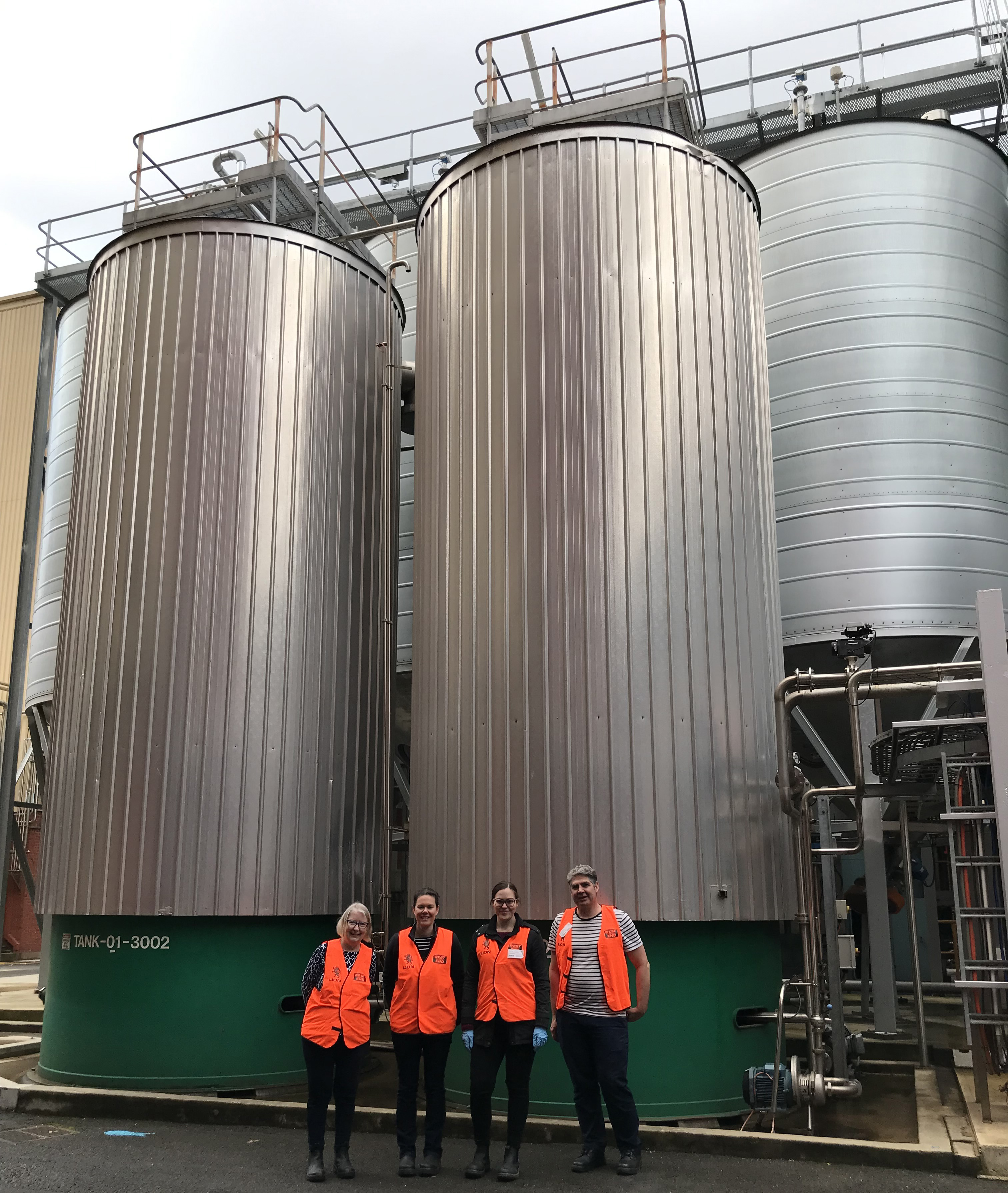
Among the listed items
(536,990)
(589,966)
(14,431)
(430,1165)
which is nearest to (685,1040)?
(589,966)

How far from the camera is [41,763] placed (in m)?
22.4

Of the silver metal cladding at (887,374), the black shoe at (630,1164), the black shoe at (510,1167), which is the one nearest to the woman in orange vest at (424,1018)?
the black shoe at (510,1167)

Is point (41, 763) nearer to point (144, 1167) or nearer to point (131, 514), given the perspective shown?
point (131, 514)

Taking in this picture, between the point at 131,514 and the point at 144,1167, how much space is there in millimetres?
6777

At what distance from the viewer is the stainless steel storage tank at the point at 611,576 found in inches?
374

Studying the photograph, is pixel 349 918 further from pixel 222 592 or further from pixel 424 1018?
pixel 222 592

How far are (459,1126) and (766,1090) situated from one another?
242cm

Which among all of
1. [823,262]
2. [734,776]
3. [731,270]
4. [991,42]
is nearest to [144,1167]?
[734,776]

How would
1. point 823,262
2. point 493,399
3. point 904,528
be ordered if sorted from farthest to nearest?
1. point 823,262
2. point 904,528
3. point 493,399

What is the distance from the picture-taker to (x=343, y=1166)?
301 inches

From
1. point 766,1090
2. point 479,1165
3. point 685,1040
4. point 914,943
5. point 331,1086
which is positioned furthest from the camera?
point 914,943

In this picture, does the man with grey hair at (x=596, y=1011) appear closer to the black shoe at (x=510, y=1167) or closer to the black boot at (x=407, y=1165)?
the black shoe at (x=510, y=1167)

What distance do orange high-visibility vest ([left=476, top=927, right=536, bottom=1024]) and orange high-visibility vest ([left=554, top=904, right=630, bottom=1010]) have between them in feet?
0.80

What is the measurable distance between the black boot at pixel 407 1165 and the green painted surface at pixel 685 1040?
165 centimetres
